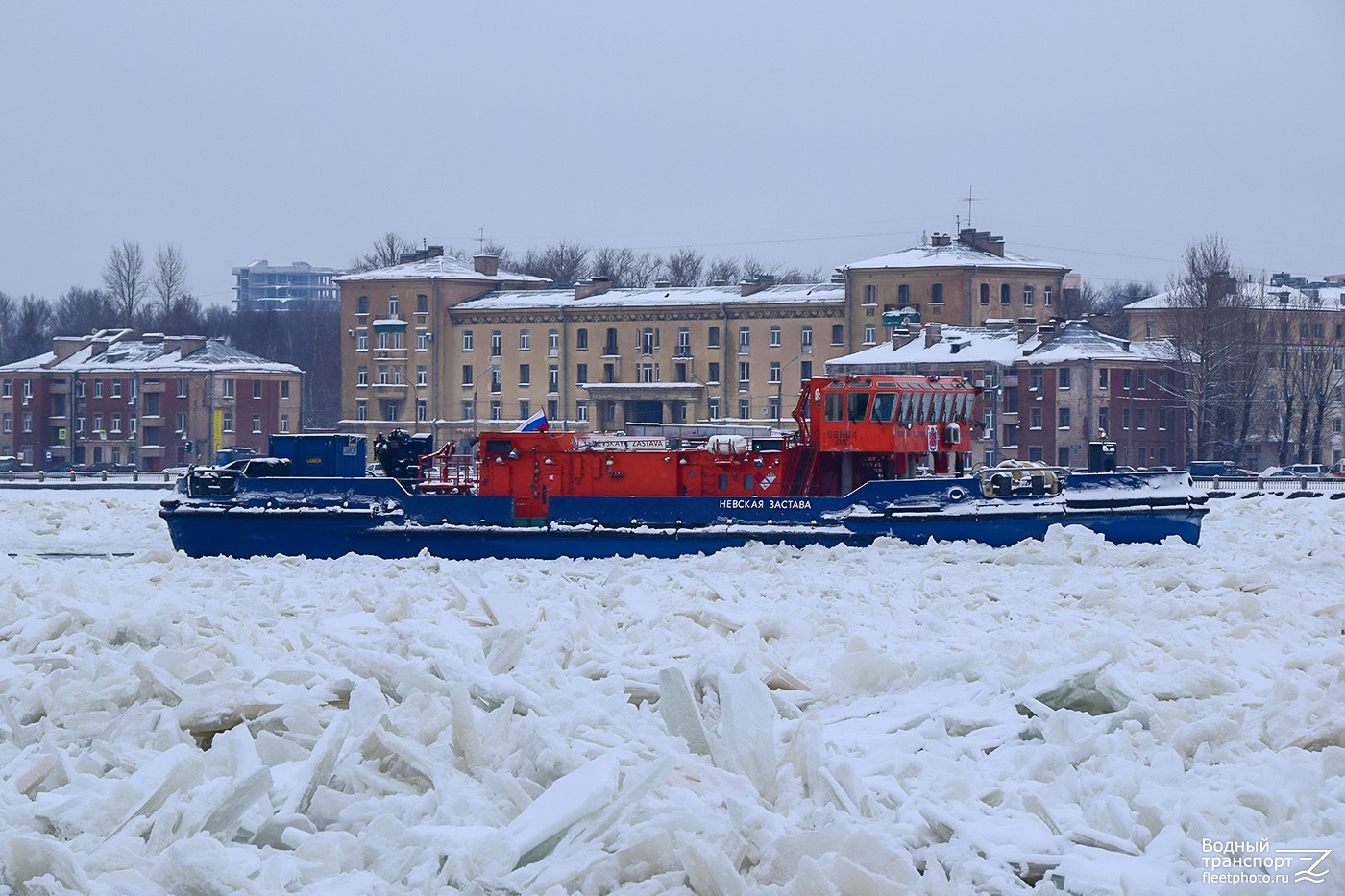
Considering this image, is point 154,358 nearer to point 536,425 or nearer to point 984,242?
point 984,242

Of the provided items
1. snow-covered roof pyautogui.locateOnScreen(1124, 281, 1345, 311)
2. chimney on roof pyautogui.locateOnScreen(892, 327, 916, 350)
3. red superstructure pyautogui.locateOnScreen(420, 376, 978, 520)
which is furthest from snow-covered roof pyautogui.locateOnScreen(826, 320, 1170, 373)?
red superstructure pyautogui.locateOnScreen(420, 376, 978, 520)

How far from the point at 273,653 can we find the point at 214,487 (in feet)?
53.8

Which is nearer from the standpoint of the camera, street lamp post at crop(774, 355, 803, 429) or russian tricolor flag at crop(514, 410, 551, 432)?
russian tricolor flag at crop(514, 410, 551, 432)

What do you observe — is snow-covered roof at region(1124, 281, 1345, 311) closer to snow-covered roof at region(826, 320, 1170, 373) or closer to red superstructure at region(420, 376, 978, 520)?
snow-covered roof at region(826, 320, 1170, 373)

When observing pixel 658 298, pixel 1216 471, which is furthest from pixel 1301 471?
pixel 658 298

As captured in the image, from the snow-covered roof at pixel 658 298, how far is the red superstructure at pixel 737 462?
52963mm

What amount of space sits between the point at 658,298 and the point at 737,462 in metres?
56.8

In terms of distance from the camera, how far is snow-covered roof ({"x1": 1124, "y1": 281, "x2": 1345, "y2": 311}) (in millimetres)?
72062

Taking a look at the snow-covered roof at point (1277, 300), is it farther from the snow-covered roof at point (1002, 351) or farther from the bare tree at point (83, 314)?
the bare tree at point (83, 314)

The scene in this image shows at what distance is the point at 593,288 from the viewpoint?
281 ft

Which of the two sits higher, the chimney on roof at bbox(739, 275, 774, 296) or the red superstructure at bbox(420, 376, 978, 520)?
the chimney on roof at bbox(739, 275, 774, 296)

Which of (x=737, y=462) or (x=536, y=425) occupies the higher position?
(x=536, y=425)

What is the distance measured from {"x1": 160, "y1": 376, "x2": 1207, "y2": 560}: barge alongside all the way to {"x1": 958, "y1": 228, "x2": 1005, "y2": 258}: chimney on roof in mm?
54535

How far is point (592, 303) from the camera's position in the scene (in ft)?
270
